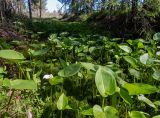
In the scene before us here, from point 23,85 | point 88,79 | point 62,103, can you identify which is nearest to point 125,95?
point 62,103

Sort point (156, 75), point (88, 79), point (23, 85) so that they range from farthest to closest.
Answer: point (88, 79) < point (156, 75) < point (23, 85)

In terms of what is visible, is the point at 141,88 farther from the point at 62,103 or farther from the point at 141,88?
the point at 62,103

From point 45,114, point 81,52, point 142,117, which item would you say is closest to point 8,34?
point 81,52

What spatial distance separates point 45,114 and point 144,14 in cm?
424

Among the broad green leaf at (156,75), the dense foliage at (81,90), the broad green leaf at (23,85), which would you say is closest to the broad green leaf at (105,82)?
the dense foliage at (81,90)

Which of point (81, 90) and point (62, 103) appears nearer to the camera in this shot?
point (62, 103)

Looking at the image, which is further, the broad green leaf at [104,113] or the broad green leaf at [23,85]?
the broad green leaf at [104,113]

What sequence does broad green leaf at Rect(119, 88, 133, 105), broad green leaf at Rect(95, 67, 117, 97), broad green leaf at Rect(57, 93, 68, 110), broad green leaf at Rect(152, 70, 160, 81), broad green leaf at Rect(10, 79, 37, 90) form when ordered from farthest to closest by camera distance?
broad green leaf at Rect(152, 70, 160, 81) → broad green leaf at Rect(57, 93, 68, 110) → broad green leaf at Rect(119, 88, 133, 105) → broad green leaf at Rect(95, 67, 117, 97) → broad green leaf at Rect(10, 79, 37, 90)

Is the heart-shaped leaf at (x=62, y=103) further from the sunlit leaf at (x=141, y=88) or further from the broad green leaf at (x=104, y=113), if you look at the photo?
the sunlit leaf at (x=141, y=88)

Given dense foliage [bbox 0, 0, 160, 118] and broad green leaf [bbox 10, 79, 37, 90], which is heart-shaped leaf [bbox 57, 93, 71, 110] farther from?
broad green leaf [bbox 10, 79, 37, 90]

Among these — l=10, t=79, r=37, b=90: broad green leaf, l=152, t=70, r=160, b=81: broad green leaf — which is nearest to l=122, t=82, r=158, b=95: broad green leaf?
l=10, t=79, r=37, b=90: broad green leaf

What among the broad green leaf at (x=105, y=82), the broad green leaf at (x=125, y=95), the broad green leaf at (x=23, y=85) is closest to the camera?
the broad green leaf at (x=23, y=85)

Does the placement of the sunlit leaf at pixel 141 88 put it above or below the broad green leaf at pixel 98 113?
above

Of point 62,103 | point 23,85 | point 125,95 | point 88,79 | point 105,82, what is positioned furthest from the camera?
point 88,79
